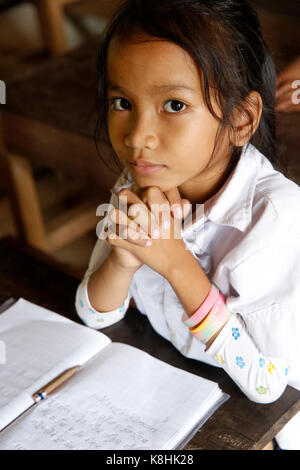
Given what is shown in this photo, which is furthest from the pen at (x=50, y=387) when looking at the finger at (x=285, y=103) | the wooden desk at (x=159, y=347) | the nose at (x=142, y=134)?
the finger at (x=285, y=103)

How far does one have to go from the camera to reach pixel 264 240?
834mm

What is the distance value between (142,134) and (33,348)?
347 millimetres

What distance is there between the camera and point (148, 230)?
860 mm

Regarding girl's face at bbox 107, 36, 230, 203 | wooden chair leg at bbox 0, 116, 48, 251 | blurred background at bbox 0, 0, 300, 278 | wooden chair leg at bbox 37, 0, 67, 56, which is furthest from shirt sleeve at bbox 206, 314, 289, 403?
wooden chair leg at bbox 37, 0, 67, 56

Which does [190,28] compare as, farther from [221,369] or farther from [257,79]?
→ [221,369]

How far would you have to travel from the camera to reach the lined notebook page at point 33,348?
0.84 metres

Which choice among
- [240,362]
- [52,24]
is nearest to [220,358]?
[240,362]

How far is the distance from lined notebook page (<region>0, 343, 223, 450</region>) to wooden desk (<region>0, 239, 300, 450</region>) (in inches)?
1.2

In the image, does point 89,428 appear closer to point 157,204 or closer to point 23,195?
point 157,204

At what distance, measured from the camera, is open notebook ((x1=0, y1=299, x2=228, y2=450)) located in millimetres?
761

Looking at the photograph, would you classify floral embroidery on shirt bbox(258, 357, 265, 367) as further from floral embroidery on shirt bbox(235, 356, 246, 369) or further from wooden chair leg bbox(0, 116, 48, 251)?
wooden chair leg bbox(0, 116, 48, 251)

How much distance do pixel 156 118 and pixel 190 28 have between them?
0.40ft

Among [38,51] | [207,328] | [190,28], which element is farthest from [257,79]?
[38,51]

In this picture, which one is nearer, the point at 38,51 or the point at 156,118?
the point at 156,118
